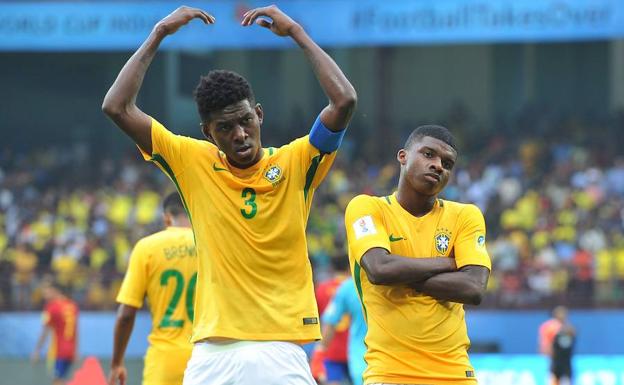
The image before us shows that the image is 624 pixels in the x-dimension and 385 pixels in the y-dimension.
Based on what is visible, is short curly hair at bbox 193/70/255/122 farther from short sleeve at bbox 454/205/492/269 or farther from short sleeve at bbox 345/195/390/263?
short sleeve at bbox 454/205/492/269

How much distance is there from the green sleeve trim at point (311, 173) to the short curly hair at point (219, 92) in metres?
0.35

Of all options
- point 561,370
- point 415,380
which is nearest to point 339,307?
point 415,380

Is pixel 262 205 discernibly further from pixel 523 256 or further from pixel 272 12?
pixel 523 256

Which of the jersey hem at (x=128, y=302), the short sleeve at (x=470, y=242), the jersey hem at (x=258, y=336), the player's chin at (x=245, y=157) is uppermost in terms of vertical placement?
the player's chin at (x=245, y=157)

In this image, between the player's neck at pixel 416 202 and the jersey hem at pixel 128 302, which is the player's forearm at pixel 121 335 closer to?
the jersey hem at pixel 128 302

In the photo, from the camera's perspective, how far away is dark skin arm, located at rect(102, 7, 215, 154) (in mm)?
5008

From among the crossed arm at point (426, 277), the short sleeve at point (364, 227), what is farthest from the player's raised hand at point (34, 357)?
the crossed arm at point (426, 277)

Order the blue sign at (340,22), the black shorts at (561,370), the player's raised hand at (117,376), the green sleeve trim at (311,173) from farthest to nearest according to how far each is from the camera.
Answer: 1. the blue sign at (340,22)
2. the black shorts at (561,370)
3. the player's raised hand at (117,376)
4. the green sleeve trim at (311,173)

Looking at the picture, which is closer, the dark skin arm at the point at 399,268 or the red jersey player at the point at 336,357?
the dark skin arm at the point at 399,268

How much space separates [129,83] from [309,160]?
2.59 feet

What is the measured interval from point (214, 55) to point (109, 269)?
30.5ft

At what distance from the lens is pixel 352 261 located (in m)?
5.86

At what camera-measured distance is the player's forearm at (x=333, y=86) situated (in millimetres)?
4961

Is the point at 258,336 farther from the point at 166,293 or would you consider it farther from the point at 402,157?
the point at 166,293
